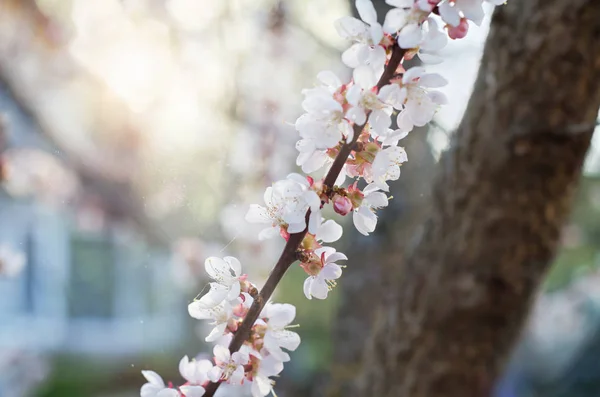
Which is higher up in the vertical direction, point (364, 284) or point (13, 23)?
Answer: point (13, 23)

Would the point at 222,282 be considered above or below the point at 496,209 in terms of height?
below

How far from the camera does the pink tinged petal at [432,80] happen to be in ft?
1.32

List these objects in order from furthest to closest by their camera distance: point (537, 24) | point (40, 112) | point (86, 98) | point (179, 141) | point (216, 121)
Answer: point (86, 98) < point (40, 112) < point (216, 121) < point (179, 141) < point (537, 24)

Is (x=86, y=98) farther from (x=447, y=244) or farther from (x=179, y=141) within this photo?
(x=447, y=244)

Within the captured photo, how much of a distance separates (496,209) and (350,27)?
2.01ft

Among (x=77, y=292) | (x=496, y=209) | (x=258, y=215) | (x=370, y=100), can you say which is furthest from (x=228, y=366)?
(x=77, y=292)

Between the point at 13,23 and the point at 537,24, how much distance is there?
168 centimetres

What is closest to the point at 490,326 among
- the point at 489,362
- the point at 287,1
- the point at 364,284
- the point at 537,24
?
the point at 489,362

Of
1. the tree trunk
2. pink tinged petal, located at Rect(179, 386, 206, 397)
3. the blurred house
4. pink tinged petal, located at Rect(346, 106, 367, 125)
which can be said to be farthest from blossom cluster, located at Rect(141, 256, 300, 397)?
the blurred house

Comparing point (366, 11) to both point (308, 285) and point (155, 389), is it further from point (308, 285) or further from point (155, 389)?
point (155, 389)

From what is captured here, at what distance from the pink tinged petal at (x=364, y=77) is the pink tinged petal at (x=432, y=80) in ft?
0.13

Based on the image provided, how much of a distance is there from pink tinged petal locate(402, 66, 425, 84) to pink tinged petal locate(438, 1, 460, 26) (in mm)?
35

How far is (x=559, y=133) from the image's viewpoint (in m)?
0.88

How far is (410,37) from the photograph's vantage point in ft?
1.20
